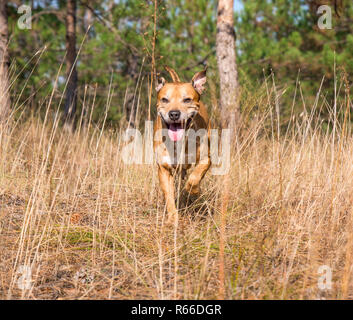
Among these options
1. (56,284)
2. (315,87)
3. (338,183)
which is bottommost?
(56,284)

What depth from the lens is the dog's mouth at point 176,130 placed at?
3.50m

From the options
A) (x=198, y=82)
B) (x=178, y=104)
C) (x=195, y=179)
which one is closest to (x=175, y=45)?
(x=198, y=82)

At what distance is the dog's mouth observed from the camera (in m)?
3.50

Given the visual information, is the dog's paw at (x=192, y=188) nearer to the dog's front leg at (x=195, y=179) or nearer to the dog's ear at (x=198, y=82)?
the dog's front leg at (x=195, y=179)

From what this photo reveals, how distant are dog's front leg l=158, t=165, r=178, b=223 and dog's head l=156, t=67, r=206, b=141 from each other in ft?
1.15

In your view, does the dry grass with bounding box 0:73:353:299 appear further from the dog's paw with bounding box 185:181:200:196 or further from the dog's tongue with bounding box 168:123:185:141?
the dog's tongue with bounding box 168:123:185:141

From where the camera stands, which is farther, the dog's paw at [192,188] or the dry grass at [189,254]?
the dog's paw at [192,188]

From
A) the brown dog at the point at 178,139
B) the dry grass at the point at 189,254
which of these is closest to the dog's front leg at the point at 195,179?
the brown dog at the point at 178,139

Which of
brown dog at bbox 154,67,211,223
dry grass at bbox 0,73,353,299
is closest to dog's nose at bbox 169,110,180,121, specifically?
brown dog at bbox 154,67,211,223

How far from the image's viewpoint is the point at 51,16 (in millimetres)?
10781
